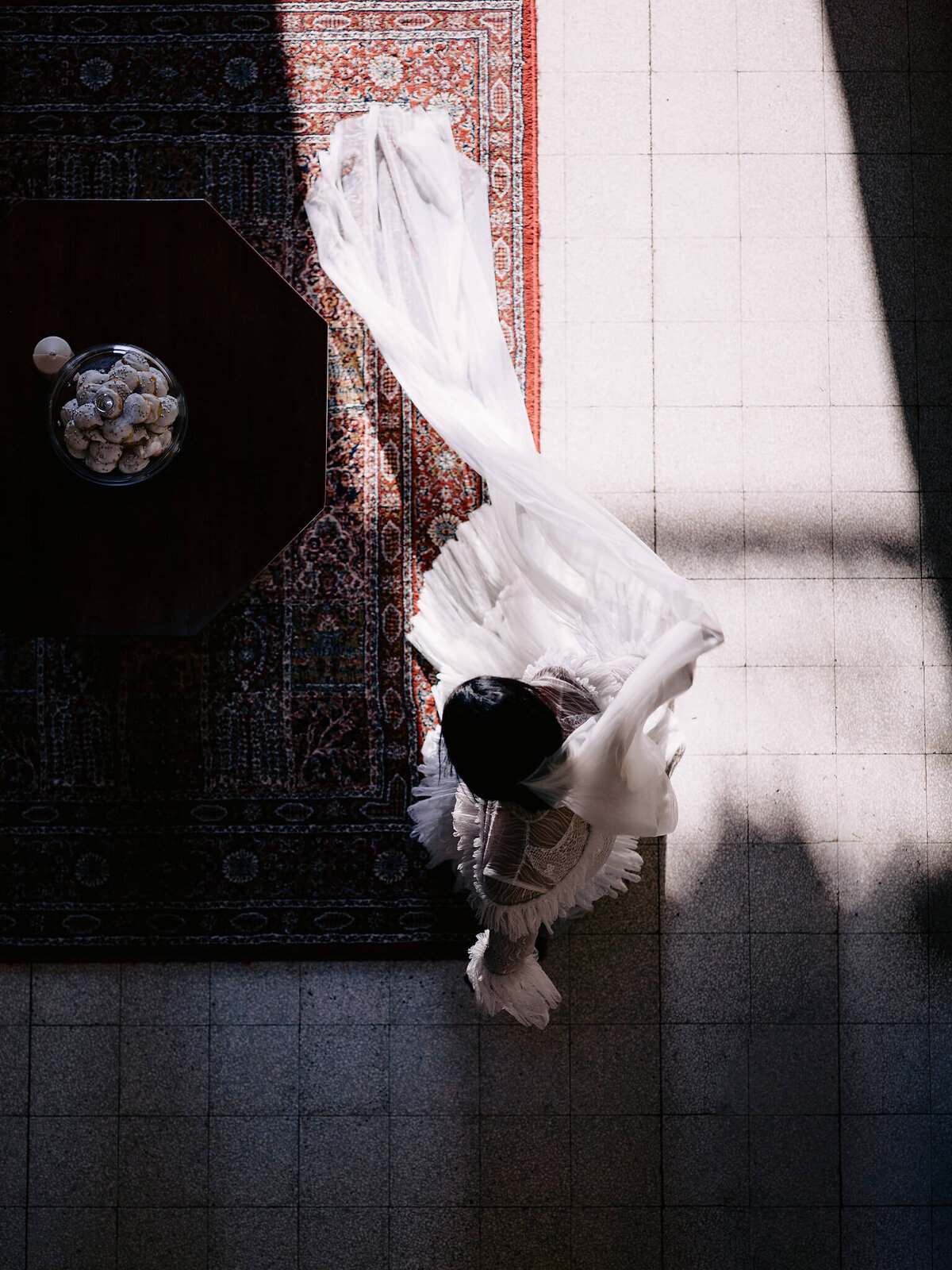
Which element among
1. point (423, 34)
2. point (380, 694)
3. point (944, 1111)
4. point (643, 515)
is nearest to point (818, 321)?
point (643, 515)

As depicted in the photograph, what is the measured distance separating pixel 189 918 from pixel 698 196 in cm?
272

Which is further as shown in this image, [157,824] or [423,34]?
[423,34]

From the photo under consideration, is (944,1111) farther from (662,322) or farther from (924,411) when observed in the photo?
(662,322)

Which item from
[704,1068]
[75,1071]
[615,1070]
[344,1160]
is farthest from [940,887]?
[75,1071]

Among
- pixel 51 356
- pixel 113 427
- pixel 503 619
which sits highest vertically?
pixel 51 356

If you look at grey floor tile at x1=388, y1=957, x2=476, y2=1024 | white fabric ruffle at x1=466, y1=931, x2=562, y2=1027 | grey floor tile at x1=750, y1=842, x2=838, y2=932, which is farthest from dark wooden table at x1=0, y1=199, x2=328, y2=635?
grey floor tile at x1=750, y1=842, x2=838, y2=932

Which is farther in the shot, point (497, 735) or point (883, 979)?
point (883, 979)

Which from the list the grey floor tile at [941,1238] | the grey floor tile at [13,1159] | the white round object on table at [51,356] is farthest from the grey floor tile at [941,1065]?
the white round object on table at [51,356]

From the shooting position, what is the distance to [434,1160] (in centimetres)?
276

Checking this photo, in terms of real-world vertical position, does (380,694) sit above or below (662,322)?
below

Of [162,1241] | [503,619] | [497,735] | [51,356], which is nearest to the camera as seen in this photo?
[497,735]

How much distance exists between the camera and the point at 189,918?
2820 millimetres

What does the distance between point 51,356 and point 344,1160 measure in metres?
2.30

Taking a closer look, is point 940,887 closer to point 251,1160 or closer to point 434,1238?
point 434,1238
